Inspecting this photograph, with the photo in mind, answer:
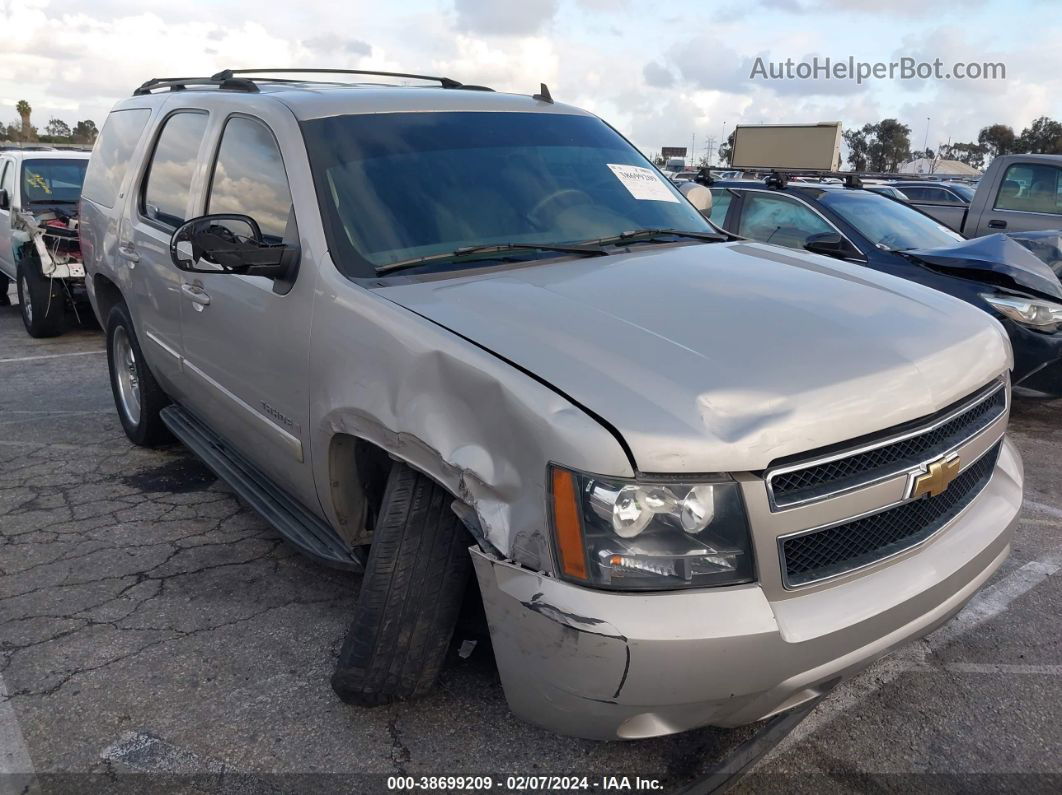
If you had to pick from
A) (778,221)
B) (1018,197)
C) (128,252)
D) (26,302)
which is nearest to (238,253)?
(128,252)

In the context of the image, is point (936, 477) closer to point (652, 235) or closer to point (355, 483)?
point (652, 235)

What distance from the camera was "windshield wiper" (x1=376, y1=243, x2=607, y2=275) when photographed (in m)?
2.77

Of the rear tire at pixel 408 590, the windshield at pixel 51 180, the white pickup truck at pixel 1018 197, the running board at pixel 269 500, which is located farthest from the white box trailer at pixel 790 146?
the rear tire at pixel 408 590

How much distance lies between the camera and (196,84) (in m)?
4.34

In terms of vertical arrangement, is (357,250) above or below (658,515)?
above

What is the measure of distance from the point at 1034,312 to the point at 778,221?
1.96 m

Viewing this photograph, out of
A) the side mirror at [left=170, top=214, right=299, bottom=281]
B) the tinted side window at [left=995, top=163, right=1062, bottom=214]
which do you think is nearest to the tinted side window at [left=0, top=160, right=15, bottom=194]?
the side mirror at [left=170, top=214, right=299, bottom=281]

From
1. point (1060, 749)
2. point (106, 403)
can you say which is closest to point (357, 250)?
point (1060, 749)

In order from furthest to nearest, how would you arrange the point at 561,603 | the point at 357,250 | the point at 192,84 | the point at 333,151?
the point at 192,84 < the point at 333,151 < the point at 357,250 < the point at 561,603

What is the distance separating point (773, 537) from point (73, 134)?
74807mm

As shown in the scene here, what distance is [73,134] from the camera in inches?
2576

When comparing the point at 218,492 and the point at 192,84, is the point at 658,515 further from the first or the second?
the point at 192,84

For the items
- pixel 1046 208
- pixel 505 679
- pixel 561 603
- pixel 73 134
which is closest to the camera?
pixel 561 603

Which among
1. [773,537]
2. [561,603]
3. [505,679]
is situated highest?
[773,537]
